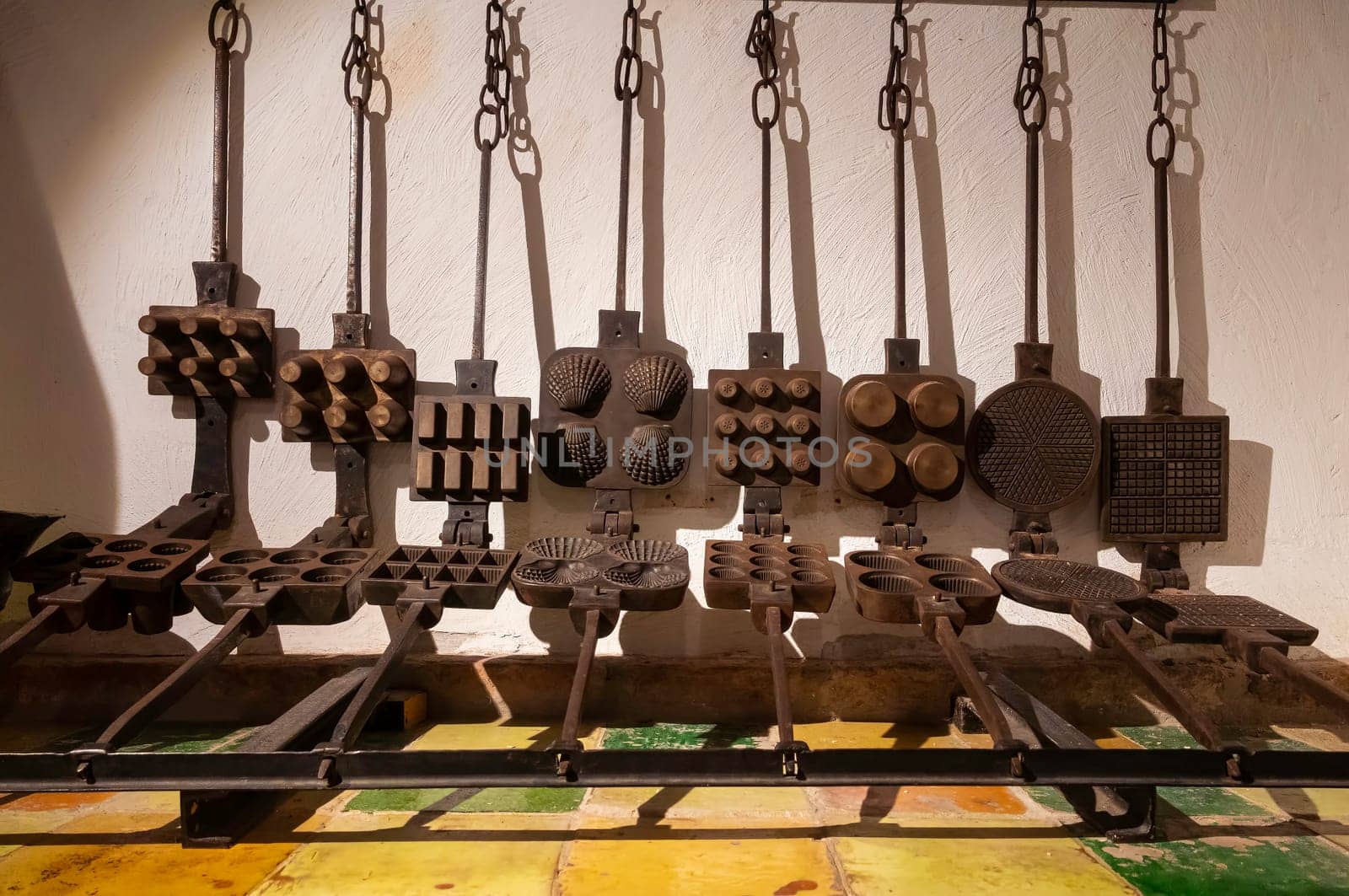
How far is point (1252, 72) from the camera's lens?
1620 millimetres

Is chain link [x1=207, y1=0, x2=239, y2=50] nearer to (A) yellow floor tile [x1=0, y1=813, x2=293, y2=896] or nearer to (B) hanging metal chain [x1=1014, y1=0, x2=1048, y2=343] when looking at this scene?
(A) yellow floor tile [x1=0, y1=813, x2=293, y2=896]

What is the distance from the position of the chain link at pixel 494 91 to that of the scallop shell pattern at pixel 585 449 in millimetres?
659

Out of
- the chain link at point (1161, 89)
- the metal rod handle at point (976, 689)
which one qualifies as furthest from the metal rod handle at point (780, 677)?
the chain link at point (1161, 89)

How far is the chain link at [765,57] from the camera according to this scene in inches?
61.5

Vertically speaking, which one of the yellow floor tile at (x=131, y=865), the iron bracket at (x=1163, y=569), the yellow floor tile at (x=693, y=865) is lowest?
the yellow floor tile at (x=131, y=865)

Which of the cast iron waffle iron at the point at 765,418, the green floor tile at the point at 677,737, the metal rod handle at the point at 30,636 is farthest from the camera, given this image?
the cast iron waffle iron at the point at 765,418

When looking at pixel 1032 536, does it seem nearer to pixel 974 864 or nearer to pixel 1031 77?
pixel 974 864

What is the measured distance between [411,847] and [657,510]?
31.3 inches

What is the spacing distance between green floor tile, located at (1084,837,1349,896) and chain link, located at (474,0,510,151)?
1769 mm

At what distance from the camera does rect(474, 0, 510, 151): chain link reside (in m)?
1.57

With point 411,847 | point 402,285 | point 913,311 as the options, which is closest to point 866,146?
point 913,311

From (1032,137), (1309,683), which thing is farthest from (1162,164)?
(1309,683)

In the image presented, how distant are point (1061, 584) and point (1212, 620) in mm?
→ 250

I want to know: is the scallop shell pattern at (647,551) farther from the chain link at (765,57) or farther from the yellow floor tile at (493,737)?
the chain link at (765,57)
